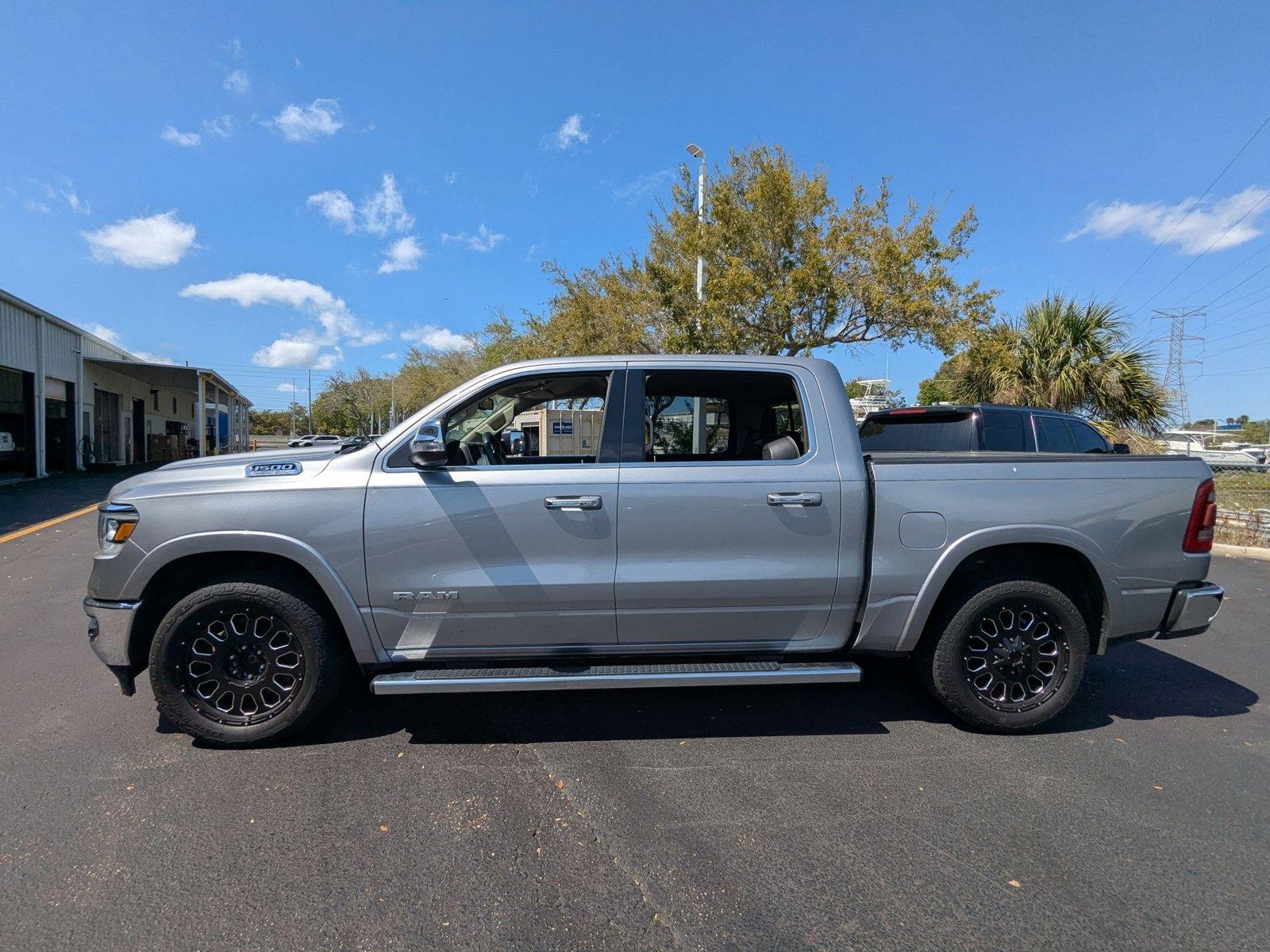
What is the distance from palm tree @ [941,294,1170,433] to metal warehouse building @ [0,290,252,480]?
22731mm

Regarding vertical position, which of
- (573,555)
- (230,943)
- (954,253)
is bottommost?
(230,943)

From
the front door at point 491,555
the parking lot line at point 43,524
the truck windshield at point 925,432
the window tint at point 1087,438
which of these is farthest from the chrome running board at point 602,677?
the parking lot line at point 43,524

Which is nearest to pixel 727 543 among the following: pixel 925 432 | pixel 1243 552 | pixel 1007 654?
pixel 1007 654

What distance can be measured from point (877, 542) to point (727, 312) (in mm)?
9499

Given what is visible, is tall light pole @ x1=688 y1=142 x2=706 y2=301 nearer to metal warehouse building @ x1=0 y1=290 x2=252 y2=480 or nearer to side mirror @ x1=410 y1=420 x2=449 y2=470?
side mirror @ x1=410 y1=420 x2=449 y2=470

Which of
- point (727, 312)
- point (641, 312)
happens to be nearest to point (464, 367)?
point (641, 312)

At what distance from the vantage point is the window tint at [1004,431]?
7.80 metres

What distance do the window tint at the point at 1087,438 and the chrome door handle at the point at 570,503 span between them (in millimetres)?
7676

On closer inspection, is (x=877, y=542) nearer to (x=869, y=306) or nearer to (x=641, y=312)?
(x=869, y=306)

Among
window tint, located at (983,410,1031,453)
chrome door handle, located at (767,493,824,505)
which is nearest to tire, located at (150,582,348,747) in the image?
chrome door handle, located at (767,493,824,505)

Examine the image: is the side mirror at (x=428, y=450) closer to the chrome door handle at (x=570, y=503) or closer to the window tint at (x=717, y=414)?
the chrome door handle at (x=570, y=503)

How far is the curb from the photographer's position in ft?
29.4

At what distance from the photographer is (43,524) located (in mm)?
10844

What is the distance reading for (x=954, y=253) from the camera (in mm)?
12273
